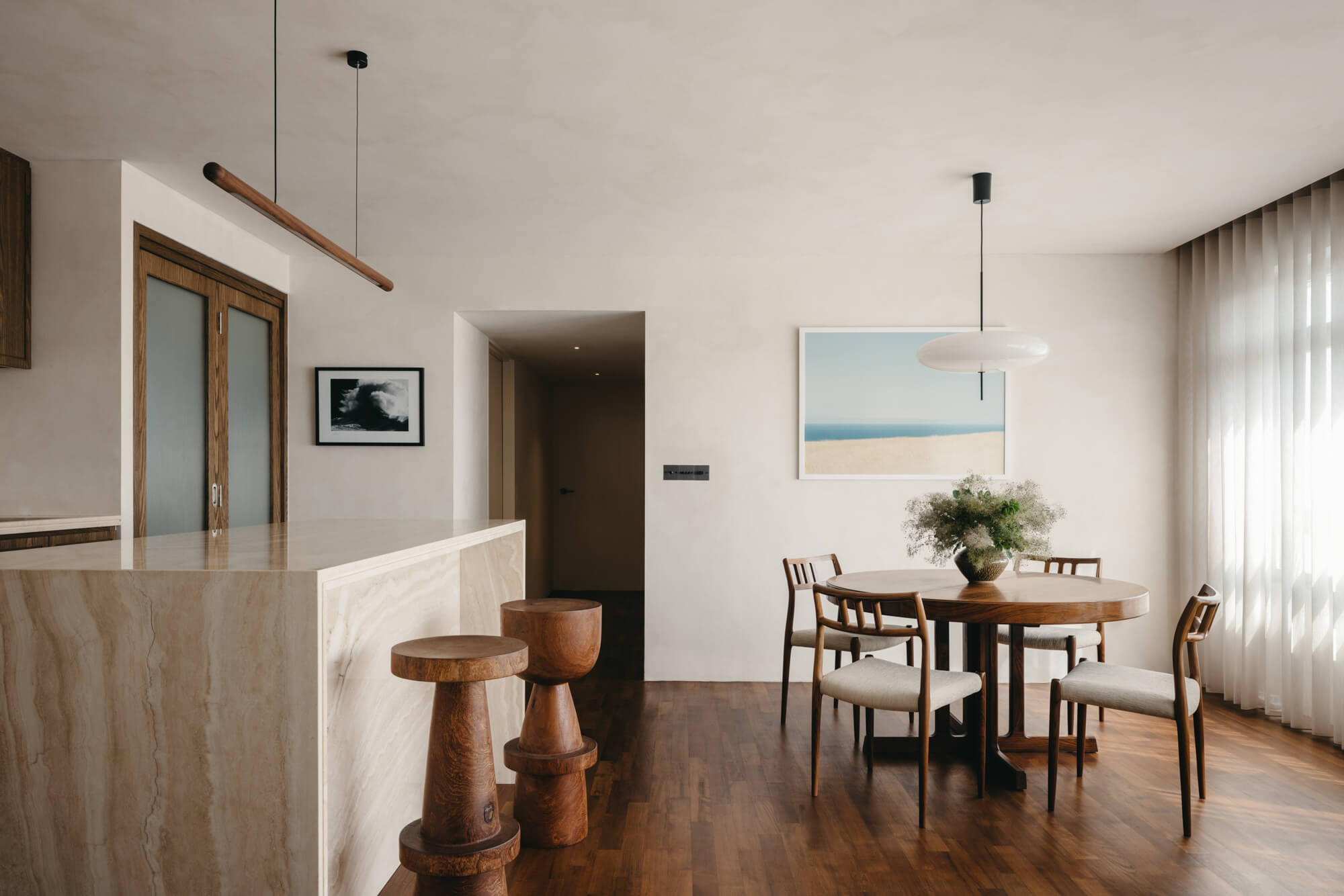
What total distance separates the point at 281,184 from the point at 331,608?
2.53 meters

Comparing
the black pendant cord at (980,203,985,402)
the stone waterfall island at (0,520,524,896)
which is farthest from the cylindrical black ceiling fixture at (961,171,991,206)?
the stone waterfall island at (0,520,524,896)

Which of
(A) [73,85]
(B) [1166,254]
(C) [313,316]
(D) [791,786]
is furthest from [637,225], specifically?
(B) [1166,254]

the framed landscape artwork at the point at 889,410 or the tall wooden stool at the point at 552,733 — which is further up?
the framed landscape artwork at the point at 889,410

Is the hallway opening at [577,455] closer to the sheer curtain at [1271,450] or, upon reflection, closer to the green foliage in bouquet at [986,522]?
the green foliage in bouquet at [986,522]

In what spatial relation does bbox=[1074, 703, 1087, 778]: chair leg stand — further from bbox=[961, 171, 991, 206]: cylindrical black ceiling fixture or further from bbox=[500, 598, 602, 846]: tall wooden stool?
bbox=[961, 171, 991, 206]: cylindrical black ceiling fixture

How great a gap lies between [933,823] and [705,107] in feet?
8.60

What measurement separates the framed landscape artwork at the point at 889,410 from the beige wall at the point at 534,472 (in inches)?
110

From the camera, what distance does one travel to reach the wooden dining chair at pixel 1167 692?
2.73 metres

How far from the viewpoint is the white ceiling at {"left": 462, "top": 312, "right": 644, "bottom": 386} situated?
5.09 m

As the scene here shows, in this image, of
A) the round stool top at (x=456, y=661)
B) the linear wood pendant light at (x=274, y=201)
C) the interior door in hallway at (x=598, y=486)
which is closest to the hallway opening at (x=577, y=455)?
the interior door in hallway at (x=598, y=486)

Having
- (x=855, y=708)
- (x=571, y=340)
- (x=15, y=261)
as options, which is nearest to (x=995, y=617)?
(x=855, y=708)

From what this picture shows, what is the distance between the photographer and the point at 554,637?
2.65 metres

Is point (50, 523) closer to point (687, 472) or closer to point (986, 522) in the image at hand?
point (687, 472)

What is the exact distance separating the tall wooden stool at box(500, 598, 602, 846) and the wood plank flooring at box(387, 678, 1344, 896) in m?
0.10
